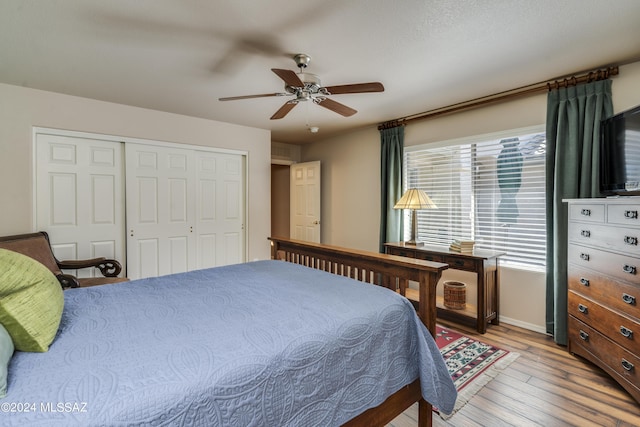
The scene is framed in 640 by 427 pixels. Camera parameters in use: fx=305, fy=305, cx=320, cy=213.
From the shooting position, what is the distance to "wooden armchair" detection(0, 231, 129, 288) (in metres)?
2.61

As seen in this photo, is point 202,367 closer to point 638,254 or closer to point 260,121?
point 638,254

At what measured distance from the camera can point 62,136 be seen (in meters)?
3.27

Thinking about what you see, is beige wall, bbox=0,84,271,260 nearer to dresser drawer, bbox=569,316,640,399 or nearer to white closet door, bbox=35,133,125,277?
white closet door, bbox=35,133,125,277

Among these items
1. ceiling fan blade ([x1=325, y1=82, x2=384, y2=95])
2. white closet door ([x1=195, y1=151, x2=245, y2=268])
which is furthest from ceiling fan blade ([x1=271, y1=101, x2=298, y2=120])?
white closet door ([x1=195, y1=151, x2=245, y2=268])

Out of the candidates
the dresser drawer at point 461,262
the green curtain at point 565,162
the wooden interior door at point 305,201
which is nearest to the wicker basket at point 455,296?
the dresser drawer at point 461,262

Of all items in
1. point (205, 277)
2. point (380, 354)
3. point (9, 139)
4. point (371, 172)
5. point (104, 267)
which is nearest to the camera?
point (380, 354)

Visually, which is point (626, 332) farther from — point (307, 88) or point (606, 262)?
point (307, 88)

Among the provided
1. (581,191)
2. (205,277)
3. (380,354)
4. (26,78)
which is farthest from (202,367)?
(26,78)

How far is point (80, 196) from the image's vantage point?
11.0 feet

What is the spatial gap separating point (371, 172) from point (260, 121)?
5.85 ft

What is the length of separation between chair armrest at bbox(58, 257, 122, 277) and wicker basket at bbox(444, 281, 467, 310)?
3520 mm

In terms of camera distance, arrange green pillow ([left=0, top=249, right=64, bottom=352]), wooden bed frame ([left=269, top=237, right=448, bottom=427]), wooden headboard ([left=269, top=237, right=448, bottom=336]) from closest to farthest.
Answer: green pillow ([left=0, top=249, right=64, bottom=352]), wooden bed frame ([left=269, top=237, right=448, bottom=427]), wooden headboard ([left=269, top=237, right=448, bottom=336])

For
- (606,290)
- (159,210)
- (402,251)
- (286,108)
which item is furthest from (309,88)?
(159,210)

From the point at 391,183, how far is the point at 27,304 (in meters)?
3.78
